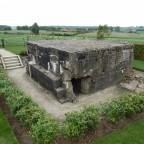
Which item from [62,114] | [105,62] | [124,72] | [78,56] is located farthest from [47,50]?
[124,72]

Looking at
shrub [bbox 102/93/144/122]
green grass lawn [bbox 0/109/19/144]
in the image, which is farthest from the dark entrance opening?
green grass lawn [bbox 0/109/19/144]

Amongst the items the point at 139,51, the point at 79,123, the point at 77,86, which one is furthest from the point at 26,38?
the point at 79,123

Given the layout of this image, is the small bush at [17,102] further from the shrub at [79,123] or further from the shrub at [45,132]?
the shrub at [79,123]

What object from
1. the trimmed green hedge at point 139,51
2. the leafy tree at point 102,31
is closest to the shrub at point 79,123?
the trimmed green hedge at point 139,51

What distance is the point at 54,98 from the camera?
31.4 feet

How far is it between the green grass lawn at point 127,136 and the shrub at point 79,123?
549 millimetres

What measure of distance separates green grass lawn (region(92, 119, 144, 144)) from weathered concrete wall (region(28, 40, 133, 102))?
3.59 metres

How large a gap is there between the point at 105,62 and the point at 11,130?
19.9 feet

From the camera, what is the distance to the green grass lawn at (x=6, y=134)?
19.4ft

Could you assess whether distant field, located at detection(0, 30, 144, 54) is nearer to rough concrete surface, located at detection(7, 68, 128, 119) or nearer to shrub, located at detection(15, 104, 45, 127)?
rough concrete surface, located at detection(7, 68, 128, 119)

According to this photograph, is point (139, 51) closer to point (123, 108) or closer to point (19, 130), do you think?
point (123, 108)

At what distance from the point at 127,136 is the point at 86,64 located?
14.2 feet

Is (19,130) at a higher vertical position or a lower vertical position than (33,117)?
lower

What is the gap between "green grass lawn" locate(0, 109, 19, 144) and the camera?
233 inches
